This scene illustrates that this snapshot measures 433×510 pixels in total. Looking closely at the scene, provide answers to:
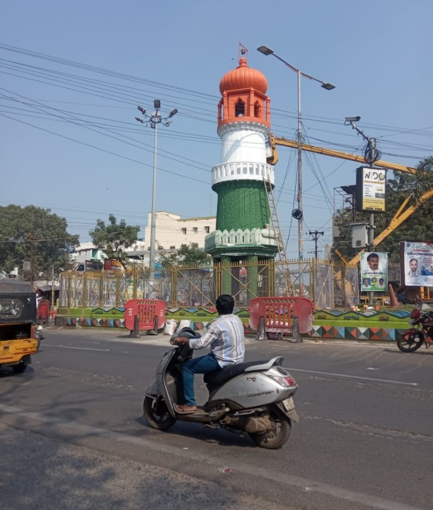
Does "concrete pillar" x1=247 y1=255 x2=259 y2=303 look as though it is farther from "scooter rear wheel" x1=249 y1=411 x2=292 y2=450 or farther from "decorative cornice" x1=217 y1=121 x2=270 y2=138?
"scooter rear wheel" x1=249 y1=411 x2=292 y2=450

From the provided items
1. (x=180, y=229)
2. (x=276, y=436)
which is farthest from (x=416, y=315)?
(x=180, y=229)

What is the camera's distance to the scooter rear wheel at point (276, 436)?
529 centimetres

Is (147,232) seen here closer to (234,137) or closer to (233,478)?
(234,137)

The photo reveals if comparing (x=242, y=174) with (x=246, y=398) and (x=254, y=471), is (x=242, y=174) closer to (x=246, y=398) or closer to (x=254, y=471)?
(x=246, y=398)

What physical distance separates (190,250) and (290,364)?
3615 centimetres

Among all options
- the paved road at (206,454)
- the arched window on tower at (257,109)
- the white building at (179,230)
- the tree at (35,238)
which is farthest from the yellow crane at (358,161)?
the white building at (179,230)

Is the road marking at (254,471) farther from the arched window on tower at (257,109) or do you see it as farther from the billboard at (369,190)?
the arched window on tower at (257,109)

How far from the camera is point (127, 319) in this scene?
19.9m

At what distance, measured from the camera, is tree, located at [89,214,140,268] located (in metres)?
42.8

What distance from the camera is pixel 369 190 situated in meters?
28.4

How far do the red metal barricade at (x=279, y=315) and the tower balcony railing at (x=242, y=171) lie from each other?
426 inches

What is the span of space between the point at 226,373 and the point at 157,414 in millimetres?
1175

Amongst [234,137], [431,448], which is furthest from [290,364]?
[234,137]

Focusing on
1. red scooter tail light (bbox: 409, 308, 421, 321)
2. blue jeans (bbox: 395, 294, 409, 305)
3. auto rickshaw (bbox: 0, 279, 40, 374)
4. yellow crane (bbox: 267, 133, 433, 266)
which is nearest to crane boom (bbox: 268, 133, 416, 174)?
yellow crane (bbox: 267, 133, 433, 266)
